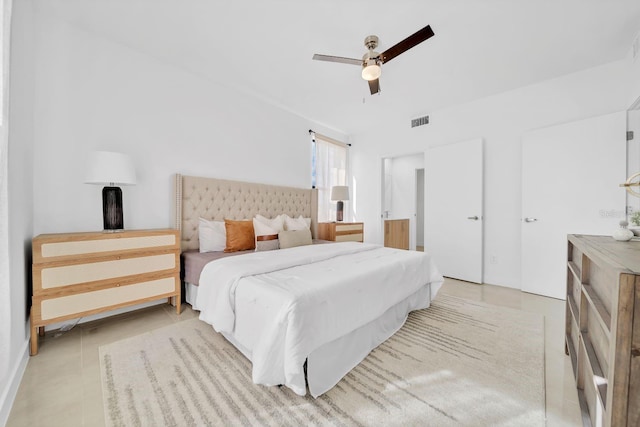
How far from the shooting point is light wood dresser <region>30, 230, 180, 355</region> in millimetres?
1854

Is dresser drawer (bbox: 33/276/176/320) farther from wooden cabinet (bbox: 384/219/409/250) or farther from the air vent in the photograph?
the air vent

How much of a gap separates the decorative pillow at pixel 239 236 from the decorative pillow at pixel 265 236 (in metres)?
0.09

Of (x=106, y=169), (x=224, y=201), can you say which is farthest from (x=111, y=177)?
(x=224, y=201)

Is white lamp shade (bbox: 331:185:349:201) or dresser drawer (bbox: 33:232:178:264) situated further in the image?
white lamp shade (bbox: 331:185:349:201)

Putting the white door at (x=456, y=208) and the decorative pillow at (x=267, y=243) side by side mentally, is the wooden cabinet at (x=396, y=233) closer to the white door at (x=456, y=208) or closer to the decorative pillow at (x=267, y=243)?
the white door at (x=456, y=208)

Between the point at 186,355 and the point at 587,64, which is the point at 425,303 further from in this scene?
the point at 587,64

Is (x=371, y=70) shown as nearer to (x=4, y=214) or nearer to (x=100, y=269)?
(x=4, y=214)

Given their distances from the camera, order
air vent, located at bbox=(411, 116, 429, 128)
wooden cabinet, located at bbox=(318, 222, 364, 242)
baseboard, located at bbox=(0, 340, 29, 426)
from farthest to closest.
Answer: air vent, located at bbox=(411, 116, 429, 128), wooden cabinet, located at bbox=(318, 222, 364, 242), baseboard, located at bbox=(0, 340, 29, 426)

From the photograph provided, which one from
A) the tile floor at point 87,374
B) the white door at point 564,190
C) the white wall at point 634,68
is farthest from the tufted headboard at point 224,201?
the white wall at point 634,68

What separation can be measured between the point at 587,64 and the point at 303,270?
156 inches

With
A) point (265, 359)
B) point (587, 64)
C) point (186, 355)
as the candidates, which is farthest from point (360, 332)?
point (587, 64)

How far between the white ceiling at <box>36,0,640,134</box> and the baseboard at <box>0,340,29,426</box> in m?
2.73

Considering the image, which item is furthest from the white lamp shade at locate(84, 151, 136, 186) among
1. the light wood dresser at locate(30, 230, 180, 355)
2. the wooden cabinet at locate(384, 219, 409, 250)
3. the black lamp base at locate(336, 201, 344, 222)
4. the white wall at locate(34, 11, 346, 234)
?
the wooden cabinet at locate(384, 219, 409, 250)

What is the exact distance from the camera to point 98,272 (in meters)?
2.08
